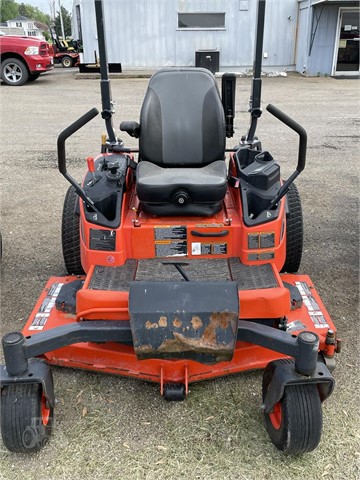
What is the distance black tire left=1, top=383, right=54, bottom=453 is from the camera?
1880 mm

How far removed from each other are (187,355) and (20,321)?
1.35 metres

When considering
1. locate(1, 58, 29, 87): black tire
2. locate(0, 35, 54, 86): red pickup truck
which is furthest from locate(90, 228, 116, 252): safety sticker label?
locate(1, 58, 29, 87): black tire

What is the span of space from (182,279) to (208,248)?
0.81 ft

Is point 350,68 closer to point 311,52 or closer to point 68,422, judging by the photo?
point 311,52

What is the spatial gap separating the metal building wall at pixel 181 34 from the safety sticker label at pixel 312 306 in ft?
41.1

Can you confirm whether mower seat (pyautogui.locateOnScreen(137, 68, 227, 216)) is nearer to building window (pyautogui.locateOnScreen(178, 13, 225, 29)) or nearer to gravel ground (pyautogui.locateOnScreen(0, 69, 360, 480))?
gravel ground (pyautogui.locateOnScreen(0, 69, 360, 480))

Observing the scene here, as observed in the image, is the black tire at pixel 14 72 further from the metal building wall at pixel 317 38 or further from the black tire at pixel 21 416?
the black tire at pixel 21 416

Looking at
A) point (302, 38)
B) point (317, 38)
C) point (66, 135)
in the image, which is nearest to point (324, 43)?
point (317, 38)

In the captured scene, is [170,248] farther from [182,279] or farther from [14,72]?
[14,72]

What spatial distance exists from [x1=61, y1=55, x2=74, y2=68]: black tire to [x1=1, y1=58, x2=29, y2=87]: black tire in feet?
21.4

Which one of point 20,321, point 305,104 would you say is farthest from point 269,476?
point 305,104

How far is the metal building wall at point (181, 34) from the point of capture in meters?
13.5

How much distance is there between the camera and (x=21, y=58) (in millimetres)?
11617

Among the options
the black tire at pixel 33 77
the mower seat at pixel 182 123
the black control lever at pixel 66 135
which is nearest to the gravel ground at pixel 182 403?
the black control lever at pixel 66 135
